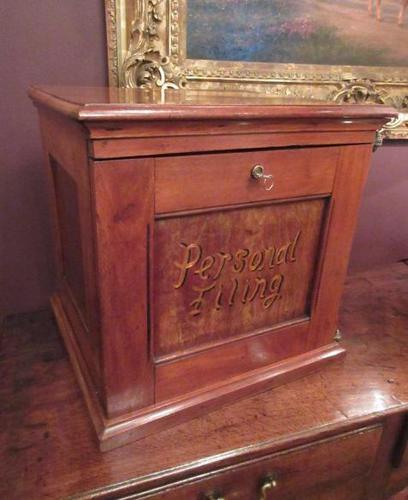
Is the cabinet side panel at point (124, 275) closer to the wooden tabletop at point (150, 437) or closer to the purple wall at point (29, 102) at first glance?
the wooden tabletop at point (150, 437)

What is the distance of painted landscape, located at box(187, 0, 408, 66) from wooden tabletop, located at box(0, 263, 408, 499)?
0.71 meters

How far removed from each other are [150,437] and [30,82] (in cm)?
76

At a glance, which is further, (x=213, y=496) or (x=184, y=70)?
(x=184, y=70)

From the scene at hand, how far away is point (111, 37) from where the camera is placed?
86cm

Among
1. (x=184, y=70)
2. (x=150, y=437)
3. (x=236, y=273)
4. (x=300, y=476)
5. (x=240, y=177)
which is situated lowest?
(x=300, y=476)

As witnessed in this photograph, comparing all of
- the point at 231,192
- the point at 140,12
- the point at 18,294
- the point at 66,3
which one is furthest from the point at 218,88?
the point at 18,294

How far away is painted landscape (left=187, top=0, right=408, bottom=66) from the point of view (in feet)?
2.96

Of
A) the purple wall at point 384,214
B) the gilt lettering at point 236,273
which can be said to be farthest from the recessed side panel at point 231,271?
the purple wall at point 384,214

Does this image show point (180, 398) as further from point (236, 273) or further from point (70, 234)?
point (70, 234)

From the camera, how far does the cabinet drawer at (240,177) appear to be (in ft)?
Result: 1.78

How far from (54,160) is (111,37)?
0.31m

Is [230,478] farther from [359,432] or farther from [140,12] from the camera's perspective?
[140,12]

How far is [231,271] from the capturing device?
2.17ft

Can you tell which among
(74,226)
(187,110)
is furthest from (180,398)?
(187,110)
